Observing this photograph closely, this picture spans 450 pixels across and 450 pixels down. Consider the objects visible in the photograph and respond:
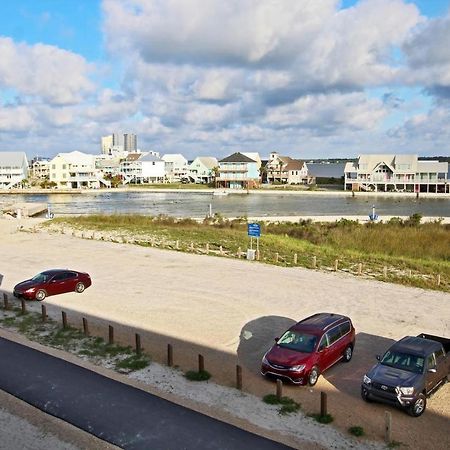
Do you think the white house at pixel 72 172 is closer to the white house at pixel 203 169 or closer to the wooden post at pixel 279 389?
the white house at pixel 203 169

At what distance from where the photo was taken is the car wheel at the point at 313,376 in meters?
14.2

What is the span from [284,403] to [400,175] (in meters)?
128

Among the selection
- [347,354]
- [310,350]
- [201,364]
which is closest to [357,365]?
[347,354]

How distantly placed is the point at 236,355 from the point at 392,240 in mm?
30207

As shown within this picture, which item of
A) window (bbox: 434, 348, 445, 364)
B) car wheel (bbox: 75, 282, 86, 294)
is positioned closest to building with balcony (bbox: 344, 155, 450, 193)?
car wheel (bbox: 75, 282, 86, 294)

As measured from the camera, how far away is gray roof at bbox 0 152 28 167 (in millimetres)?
154125

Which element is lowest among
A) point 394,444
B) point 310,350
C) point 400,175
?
point 394,444

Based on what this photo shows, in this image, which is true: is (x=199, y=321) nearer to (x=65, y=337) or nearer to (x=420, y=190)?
(x=65, y=337)

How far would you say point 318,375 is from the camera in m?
14.6

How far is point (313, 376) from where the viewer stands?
14.4 metres

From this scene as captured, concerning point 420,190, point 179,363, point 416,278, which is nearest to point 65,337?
point 179,363

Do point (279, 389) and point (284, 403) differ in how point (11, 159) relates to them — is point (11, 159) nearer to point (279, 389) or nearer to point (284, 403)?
point (279, 389)

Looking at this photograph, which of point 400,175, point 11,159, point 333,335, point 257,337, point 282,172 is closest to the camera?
point 333,335

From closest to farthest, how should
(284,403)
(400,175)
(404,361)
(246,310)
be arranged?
(284,403) → (404,361) → (246,310) → (400,175)
